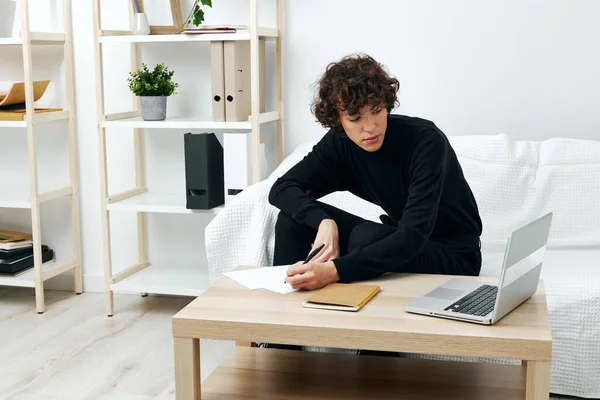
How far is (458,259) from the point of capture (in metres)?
2.00

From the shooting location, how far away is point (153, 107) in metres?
2.91

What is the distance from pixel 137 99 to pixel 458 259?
1.66 m

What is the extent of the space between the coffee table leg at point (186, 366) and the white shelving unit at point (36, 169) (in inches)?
63.4

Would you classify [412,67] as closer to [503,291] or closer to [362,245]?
[362,245]

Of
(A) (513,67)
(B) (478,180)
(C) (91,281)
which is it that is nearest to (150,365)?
(C) (91,281)

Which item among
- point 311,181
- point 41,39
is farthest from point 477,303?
point 41,39

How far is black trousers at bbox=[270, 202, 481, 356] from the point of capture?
1.94m

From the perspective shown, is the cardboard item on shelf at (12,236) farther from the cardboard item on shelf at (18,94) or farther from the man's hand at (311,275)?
the man's hand at (311,275)

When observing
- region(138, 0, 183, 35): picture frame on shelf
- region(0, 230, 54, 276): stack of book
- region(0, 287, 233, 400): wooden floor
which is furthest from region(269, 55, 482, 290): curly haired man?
region(0, 230, 54, 276): stack of book

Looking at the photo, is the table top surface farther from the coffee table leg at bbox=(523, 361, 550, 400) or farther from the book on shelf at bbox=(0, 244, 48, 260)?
the book on shelf at bbox=(0, 244, 48, 260)

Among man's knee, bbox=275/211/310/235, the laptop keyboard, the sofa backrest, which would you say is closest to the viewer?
the laptop keyboard

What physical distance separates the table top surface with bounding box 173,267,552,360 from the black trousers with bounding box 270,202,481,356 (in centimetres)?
25

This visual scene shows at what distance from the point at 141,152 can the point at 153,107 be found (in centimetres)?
36

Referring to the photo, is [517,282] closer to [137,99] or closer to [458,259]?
[458,259]
